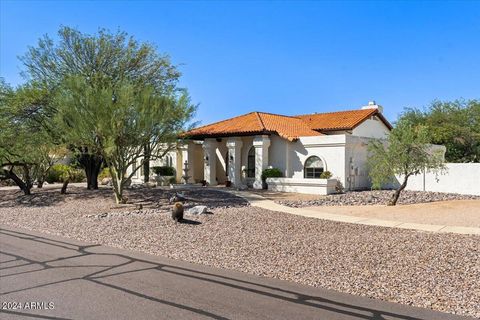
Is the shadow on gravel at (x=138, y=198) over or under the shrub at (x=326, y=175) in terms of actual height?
under

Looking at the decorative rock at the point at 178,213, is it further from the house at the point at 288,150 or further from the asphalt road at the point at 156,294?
the house at the point at 288,150

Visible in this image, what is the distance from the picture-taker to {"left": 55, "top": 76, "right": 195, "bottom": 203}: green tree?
18.1 m

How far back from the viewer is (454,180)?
78.9 feet

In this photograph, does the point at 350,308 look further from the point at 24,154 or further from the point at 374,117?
the point at 374,117

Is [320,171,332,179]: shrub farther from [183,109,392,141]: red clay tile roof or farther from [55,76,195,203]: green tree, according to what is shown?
[55,76,195,203]: green tree

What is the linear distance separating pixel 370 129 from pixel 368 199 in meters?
13.8

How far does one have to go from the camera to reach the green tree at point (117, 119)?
1808cm

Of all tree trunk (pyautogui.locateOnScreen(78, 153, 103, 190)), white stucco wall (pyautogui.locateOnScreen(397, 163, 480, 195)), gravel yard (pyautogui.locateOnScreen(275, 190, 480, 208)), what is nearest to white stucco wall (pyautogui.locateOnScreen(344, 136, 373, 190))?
Answer: gravel yard (pyautogui.locateOnScreen(275, 190, 480, 208))

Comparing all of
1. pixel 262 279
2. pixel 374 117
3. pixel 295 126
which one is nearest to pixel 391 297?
pixel 262 279

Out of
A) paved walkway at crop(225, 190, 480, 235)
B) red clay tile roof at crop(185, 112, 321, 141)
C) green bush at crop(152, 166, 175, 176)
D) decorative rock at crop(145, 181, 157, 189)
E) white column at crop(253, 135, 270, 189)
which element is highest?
red clay tile roof at crop(185, 112, 321, 141)

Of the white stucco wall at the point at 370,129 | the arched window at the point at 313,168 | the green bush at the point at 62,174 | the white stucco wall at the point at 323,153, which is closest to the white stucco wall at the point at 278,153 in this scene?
the white stucco wall at the point at 323,153

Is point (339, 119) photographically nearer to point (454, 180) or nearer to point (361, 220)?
point (454, 180)

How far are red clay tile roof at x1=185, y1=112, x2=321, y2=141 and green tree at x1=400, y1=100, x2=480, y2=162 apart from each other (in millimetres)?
12241

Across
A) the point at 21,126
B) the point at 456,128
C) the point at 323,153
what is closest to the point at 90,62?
the point at 21,126
